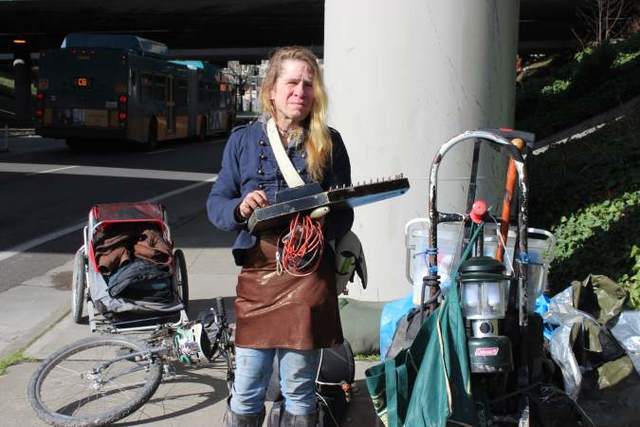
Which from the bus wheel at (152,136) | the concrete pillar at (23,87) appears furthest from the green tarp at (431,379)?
the concrete pillar at (23,87)

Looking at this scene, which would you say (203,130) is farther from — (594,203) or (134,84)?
(594,203)

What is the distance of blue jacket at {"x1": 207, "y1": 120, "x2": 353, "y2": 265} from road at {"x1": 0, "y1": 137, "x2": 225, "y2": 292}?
536cm

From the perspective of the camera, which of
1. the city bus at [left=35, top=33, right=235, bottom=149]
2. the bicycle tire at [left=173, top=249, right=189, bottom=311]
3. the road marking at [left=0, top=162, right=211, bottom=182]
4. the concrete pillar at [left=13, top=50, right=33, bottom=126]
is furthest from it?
the concrete pillar at [left=13, top=50, right=33, bottom=126]

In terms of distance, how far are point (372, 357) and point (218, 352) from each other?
132 centimetres

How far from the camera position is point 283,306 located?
3.04 m

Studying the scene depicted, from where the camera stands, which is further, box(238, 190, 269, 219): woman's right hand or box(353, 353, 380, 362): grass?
box(353, 353, 380, 362): grass

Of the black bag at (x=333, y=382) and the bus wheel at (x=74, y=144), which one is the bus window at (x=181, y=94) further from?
the black bag at (x=333, y=382)

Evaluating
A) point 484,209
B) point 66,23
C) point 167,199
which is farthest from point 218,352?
point 66,23

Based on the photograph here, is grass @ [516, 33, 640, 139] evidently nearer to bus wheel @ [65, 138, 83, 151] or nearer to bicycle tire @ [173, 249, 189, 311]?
bicycle tire @ [173, 249, 189, 311]

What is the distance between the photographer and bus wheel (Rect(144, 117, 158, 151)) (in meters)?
25.4

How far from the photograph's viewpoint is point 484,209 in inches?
145

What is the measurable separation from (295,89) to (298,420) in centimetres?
131

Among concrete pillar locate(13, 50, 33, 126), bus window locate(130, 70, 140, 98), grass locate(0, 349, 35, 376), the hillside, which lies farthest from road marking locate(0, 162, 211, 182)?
concrete pillar locate(13, 50, 33, 126)

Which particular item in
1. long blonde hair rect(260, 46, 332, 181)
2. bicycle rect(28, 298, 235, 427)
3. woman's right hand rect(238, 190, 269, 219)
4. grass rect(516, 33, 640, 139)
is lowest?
bicycle rect(28, 298, 235, 427)
